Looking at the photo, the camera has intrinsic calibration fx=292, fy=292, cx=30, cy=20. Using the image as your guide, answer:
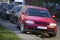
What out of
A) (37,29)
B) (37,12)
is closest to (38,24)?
(37,29)

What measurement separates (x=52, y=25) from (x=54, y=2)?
19906 millimetres

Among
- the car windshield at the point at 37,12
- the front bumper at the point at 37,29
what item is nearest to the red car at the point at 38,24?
the front bumper at the point at 37,29

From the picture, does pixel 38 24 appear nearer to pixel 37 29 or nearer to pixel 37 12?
pixel 37 29

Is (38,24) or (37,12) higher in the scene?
(37,12)

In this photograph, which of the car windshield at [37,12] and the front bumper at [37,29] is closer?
the front bumper at [37,29]

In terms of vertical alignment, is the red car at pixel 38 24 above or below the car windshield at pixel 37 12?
below

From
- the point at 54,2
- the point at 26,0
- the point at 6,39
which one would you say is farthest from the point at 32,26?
the point at 26,0

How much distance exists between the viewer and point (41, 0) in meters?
36.3

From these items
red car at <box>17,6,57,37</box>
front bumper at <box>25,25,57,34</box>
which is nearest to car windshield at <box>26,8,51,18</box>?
Answer: red car at <box>17,6,57,37</box>

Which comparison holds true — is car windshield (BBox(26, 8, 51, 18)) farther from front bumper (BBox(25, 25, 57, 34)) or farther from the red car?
front bumper (BBox(25, 25, 57, 34))

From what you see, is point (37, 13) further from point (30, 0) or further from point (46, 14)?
point (30, 0)

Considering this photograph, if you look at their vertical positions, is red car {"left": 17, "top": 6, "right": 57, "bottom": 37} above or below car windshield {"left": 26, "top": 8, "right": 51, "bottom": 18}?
below

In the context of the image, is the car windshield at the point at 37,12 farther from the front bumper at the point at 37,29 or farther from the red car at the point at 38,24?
the front bumper at the point at 37,29

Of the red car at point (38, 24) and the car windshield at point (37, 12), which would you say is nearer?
the red car at point (38, 24)
